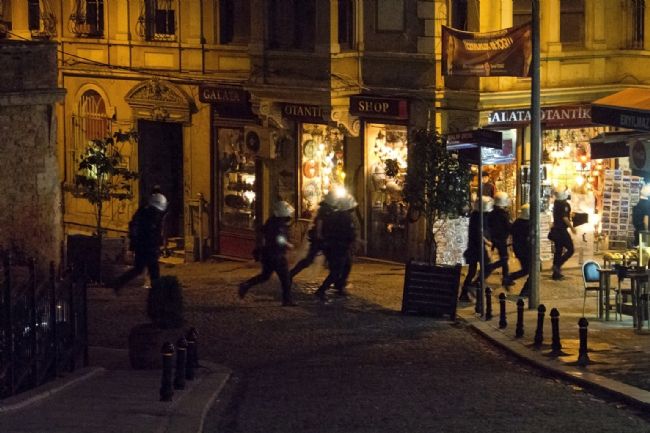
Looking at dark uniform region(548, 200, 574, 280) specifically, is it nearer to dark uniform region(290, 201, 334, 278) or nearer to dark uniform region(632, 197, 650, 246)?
dark uniform region(632, 197, 650, 246)

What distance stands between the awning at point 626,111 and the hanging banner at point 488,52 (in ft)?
15.5

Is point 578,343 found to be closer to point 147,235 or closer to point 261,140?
point 147,235

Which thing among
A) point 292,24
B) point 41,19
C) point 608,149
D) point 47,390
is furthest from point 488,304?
point 41,19

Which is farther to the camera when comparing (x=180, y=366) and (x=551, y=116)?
(x=551, y=116)

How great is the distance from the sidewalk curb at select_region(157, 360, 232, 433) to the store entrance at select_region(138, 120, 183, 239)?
53.0 ft

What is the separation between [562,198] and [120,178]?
1267 centimetres

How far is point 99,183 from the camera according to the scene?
29.8 metres

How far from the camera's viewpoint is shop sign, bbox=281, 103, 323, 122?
2823 centimetres

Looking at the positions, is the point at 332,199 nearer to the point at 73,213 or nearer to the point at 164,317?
→ the point at 164,317

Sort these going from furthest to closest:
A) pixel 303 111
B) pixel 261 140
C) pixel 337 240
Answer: pixel 261 140 < pixel 303 111 < pixel 337 240

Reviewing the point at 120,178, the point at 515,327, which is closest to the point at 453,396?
the point at 515,327

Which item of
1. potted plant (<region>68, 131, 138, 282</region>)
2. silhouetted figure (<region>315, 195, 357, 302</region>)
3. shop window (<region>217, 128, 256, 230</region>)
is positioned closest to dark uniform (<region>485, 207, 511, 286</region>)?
silhouetted figure (<region>315, 195, 357, 302</region>)

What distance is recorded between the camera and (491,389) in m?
15.5

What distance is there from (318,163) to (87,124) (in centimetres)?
778
